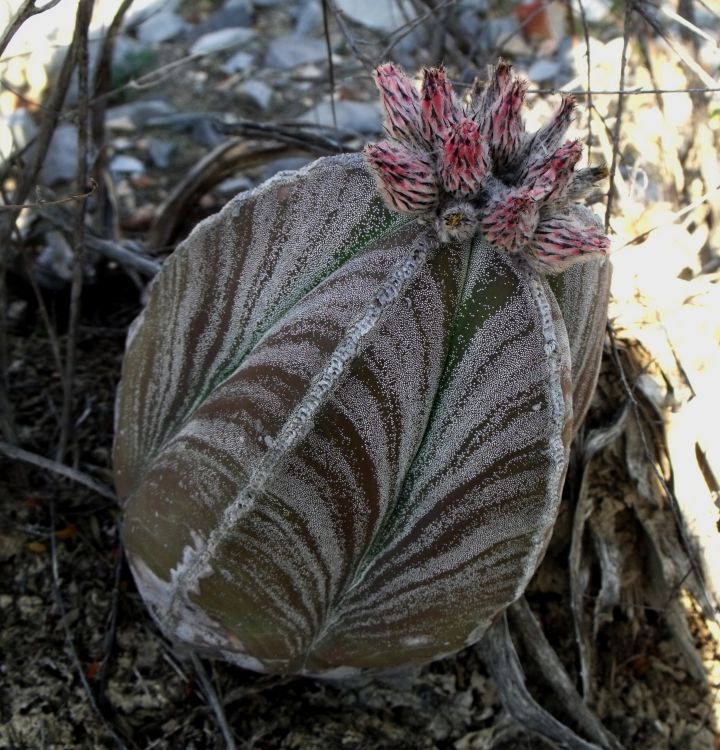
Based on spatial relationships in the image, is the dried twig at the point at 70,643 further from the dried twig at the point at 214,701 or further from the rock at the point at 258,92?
the rock at the point at 258,92

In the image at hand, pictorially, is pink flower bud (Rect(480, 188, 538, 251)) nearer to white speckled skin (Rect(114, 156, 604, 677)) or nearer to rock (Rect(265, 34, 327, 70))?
white speckled skin (Rect(114, 156, 604, 677))

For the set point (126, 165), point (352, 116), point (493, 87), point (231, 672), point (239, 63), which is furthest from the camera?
point (239, 63)

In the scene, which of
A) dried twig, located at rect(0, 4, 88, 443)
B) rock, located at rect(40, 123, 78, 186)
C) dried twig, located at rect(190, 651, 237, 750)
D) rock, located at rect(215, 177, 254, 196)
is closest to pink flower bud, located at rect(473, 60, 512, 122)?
dried twig, located at rect(0, 4, 88, 443)

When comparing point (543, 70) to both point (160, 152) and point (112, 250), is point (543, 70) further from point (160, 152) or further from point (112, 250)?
point (112, 250)

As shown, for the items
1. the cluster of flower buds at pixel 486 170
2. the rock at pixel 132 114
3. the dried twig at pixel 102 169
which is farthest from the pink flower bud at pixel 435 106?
the rock at pixel 132 114

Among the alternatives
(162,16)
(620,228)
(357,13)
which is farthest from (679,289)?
(162,16)

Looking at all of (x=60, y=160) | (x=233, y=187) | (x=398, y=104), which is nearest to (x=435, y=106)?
(x=398, y=104)

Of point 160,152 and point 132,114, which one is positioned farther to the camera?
point 132,114

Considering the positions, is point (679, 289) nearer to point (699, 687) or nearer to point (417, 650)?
point (699, 687)
